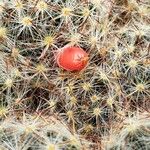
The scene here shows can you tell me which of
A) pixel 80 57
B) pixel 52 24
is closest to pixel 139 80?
pixel 80 57

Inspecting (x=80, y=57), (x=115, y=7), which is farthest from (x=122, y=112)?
(x=115, y=7)

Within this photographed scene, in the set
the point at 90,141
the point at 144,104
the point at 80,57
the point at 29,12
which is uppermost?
the point at 29,12

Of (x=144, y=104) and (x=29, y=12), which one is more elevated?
(x=29, y=12)

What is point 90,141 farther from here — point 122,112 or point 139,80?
point 139,80

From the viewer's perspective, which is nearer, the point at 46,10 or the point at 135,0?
the point at 46,10
